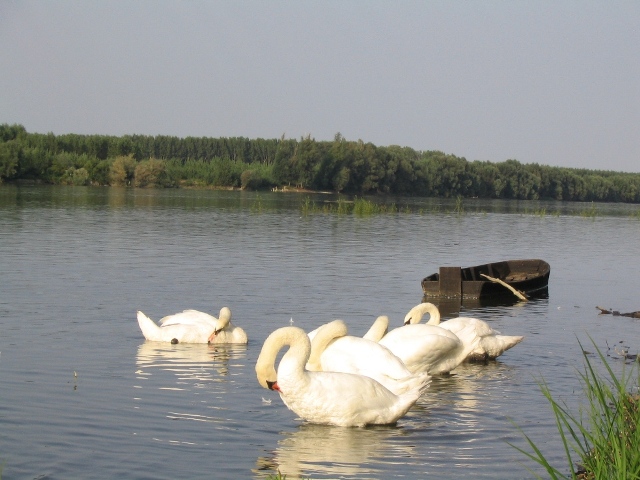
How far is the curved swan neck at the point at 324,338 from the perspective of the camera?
439 inches

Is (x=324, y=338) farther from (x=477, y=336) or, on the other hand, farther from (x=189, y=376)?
(x=477, y=336)

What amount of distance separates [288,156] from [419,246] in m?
84.6

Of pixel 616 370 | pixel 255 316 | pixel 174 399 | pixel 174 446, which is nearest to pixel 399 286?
pixel 255 316

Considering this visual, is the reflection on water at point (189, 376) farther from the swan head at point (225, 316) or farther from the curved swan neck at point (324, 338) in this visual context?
the curved swan neck at point (324, 338)

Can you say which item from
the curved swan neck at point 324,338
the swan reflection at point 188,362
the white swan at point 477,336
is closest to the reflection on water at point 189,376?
the swan reflection at point 188,362

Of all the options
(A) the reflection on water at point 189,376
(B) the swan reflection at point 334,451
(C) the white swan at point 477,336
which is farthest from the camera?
(C) the white swan at point 477,336

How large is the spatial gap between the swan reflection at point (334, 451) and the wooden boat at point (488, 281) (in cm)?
1325

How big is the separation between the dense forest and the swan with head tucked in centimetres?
9384

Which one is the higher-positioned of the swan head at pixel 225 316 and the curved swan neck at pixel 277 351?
the curved swan neck at pixel 277 351

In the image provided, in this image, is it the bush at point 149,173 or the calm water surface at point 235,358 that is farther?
the bush at point 149,173

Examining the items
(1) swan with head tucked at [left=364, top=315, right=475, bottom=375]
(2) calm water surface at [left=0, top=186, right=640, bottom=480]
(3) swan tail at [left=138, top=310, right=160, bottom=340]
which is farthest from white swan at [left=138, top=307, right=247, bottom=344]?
(1) swan with head tucked at [left=364, top=315, right=475, bottom=375]

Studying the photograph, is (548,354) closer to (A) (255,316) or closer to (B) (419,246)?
(A) (255,316)

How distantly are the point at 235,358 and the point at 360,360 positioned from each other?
3.99 m

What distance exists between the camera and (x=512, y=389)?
12.4 meters
